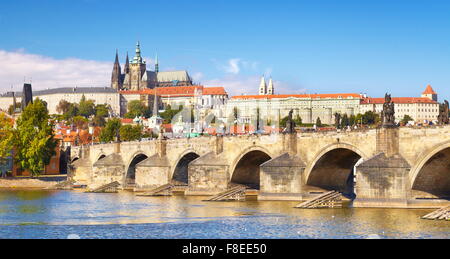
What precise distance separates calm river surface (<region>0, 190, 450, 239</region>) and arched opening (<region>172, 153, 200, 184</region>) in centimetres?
1592

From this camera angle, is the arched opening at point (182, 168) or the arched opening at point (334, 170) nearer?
Answer: the arched opening at point (334, 170)

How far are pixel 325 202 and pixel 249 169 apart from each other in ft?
49.4

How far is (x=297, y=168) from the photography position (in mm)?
49219

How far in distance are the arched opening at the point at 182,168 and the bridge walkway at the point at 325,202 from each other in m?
23.5

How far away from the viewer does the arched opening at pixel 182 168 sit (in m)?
67.0

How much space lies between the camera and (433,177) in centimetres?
4141

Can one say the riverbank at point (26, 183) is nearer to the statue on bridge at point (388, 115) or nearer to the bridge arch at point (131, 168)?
the bridge arch at point (131, 168)

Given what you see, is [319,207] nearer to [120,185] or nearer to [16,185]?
[120,185]

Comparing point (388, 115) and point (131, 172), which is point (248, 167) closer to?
point (388, 115)

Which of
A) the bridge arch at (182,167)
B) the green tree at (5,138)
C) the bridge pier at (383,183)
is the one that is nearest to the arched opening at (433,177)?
the bridge pier at (383,183)

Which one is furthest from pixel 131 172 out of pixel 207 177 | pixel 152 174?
pixel 207 177
